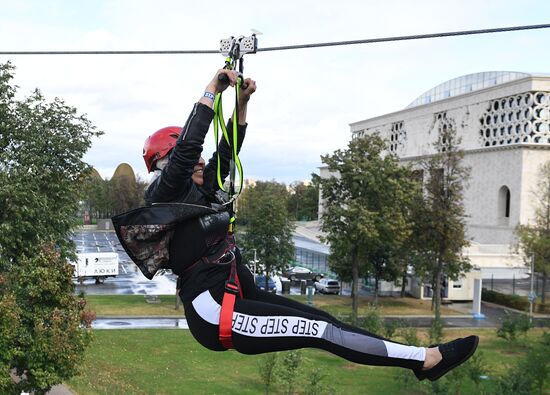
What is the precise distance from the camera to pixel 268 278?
36875mm

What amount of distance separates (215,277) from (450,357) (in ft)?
5.15

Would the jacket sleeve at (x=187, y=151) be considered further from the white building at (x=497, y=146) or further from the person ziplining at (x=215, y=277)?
the white building at (x=497, y=146)

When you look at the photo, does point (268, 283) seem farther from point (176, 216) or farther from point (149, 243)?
point (176, 216)

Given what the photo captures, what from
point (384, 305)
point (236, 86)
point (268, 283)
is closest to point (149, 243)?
point (236, 86)

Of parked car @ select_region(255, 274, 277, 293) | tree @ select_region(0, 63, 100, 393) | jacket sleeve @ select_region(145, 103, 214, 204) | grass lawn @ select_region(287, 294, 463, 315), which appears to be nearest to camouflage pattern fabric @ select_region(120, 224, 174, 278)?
jacket sleeve @ select_region(145, 103, 214, 204)

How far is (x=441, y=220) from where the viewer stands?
31.7 metres

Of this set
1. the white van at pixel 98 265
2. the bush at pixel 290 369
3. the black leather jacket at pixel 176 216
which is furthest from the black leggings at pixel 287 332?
the white van at pixel 98 265

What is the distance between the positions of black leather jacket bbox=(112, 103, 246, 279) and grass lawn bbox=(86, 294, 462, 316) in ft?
84.5

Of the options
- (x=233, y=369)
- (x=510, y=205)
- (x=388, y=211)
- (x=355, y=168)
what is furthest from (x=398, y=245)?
(x=510, y=205)

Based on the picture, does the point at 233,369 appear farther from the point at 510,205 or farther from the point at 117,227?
the point at 510,205

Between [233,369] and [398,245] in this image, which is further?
[398,245]

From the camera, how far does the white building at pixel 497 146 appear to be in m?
50.6

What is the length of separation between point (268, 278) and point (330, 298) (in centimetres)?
435

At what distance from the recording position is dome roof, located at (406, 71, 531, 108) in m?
61.0
